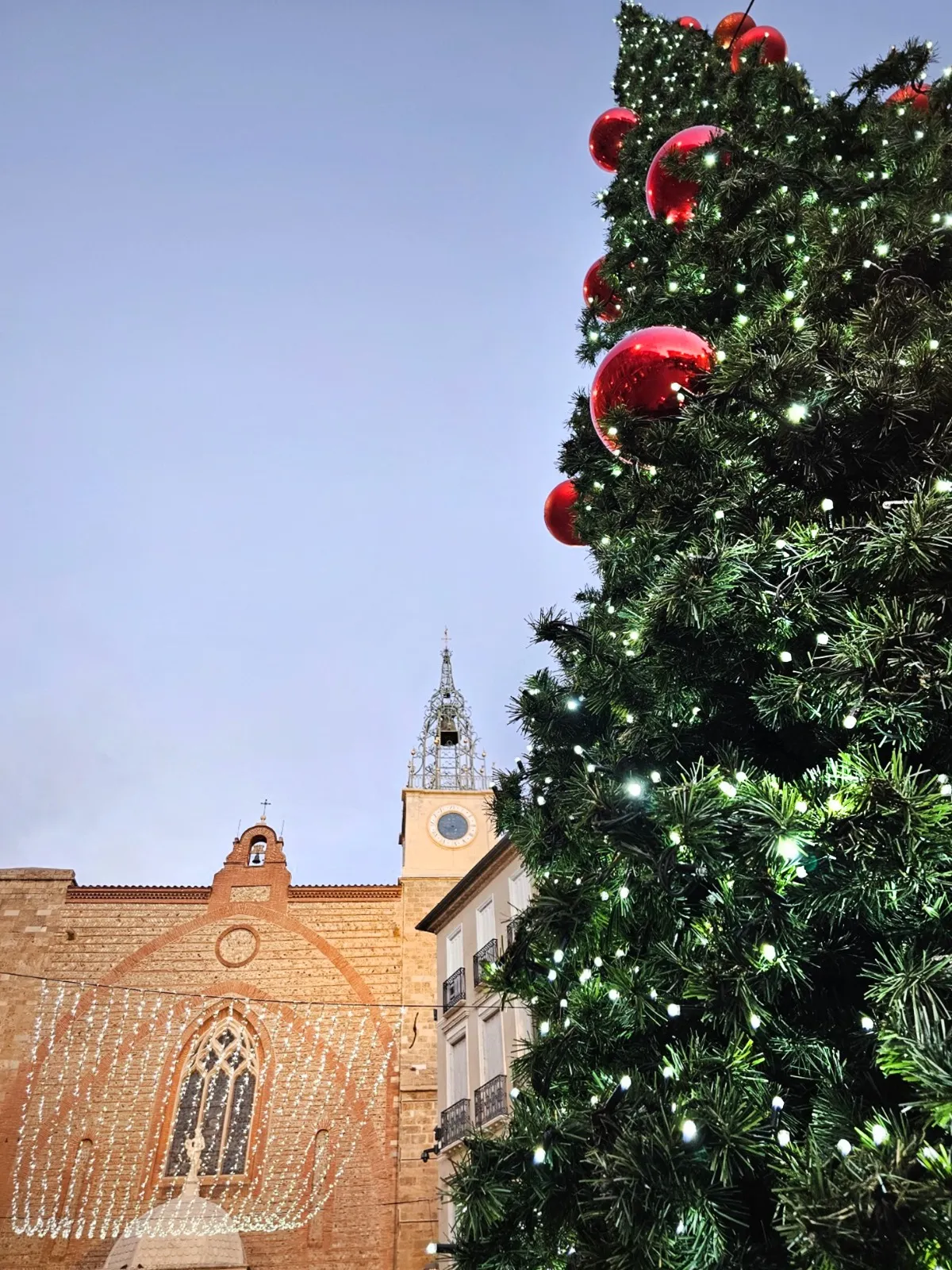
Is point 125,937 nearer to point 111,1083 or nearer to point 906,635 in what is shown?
point 111,1083

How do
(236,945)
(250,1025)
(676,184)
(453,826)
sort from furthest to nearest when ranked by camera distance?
(453,826), (236,945), (250,1025), (676,184)

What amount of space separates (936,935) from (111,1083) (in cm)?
1720

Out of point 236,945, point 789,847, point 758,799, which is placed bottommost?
point 789,847

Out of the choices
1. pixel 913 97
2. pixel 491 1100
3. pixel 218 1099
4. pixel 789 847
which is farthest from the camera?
pixel 218 1099

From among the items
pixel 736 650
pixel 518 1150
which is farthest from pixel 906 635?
pixel 518 1150

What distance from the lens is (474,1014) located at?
38.7 feet

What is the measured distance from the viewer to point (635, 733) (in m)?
2.44

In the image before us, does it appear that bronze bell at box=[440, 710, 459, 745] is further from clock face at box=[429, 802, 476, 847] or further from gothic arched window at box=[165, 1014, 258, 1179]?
gothic arched window at box=[165, 1014, 258, 1179]

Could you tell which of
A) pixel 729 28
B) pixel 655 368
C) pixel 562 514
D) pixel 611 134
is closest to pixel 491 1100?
pixel 562 514

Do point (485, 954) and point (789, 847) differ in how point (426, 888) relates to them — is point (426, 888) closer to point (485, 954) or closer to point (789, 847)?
point (485, 954)

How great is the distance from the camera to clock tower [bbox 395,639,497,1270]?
45.7 ft

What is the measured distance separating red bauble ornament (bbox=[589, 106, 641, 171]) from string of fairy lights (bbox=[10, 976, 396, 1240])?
15.2 m

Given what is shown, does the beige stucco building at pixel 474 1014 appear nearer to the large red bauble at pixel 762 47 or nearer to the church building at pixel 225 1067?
the church building at pixel 225 1067

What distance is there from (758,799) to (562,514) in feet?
9.52
